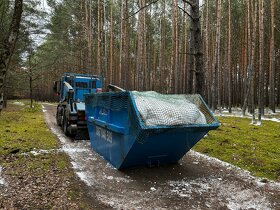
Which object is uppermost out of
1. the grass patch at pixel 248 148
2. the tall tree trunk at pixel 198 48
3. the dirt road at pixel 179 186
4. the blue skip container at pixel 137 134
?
the tall tree trunk at pixel 198 48

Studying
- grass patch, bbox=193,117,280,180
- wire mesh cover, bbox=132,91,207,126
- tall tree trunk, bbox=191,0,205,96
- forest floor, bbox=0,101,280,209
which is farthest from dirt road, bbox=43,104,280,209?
tall tree trunk, bbox=191,0,205,96

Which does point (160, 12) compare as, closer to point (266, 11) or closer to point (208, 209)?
point (266, 11)

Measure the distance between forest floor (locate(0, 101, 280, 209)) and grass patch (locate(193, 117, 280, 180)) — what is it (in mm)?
505

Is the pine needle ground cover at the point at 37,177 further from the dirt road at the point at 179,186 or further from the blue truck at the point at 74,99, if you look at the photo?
the blue truck at the point at 74,99

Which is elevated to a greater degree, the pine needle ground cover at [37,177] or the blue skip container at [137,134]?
the blue skip container at [137,134]

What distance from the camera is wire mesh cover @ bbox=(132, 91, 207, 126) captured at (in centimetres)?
517

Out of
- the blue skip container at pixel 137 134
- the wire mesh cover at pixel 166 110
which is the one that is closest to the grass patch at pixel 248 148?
the blue skip container at pixel 137 134

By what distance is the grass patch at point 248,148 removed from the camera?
6606 millimetres

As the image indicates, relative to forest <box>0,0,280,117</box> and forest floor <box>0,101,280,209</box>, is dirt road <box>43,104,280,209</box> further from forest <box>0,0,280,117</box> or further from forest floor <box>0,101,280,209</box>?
forest <box>0,0,280,117</box>

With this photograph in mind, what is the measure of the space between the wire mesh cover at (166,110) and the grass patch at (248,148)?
2.17 meters

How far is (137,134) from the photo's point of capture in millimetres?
5023

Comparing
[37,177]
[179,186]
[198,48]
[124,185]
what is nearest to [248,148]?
[198,48]

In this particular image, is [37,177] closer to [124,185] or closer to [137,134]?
[124,185]

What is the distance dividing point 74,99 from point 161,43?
17896mm
